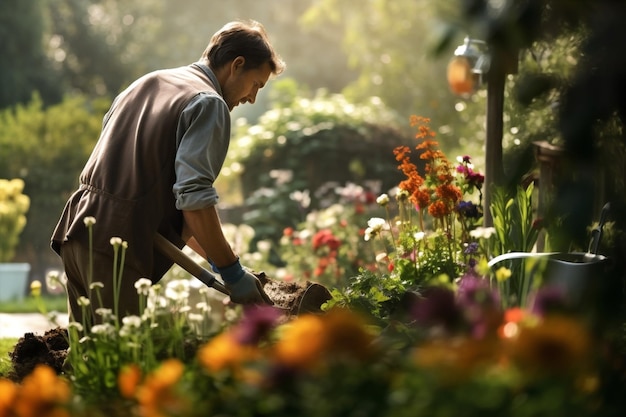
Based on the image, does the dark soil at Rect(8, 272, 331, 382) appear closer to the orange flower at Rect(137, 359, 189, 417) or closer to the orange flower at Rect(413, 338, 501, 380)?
the orange flower at Rect(137, 359, 189, 417)

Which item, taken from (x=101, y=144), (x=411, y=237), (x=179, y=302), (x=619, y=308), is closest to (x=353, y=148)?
(x=411, y=237)

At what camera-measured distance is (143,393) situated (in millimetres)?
1990

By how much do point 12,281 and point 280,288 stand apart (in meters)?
5.22

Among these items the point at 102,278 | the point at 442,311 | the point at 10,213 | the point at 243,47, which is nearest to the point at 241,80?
the point at 243,47

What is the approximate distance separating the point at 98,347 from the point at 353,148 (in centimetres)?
680

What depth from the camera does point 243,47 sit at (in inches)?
145

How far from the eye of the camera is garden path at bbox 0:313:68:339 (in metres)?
6.16

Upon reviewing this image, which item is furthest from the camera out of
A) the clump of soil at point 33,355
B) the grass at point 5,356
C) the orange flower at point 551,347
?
the grass at point 5,356

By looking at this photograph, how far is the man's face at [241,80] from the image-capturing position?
3709mm

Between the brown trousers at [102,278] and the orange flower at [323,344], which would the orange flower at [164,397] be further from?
the brown trousers at [102,278]

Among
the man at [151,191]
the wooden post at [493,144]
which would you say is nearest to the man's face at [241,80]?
the man at [151,191]

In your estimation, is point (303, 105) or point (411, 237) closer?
point (411, 237)

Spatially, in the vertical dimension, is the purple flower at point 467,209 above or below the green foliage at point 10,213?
above

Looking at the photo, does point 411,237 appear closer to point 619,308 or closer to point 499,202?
point 499,202
